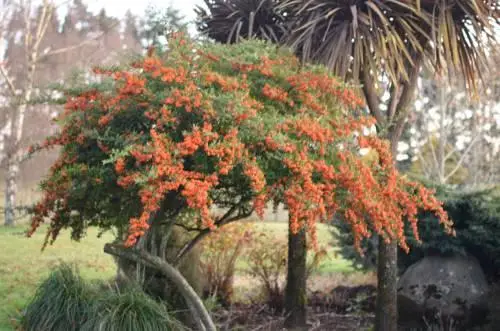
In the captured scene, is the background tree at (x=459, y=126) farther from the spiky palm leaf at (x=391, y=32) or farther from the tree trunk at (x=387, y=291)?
the tree trunk at (x=387, y=291)

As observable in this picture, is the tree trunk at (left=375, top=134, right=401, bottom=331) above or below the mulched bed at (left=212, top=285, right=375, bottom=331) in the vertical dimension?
above

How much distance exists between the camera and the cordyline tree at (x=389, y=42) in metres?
6.93

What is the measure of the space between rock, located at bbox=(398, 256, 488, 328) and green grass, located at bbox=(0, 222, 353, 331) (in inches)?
64.8

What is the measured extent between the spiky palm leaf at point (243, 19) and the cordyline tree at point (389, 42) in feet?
1.44

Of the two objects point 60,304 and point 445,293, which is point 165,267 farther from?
point 445,293

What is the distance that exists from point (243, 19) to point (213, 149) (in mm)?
4804

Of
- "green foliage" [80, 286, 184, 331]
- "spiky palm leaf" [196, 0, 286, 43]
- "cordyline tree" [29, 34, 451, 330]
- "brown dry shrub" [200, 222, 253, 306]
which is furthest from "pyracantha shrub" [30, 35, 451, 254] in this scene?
"brown dry shrub" [200, 222, 253, 306]

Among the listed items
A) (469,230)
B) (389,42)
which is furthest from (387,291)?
(389,42)

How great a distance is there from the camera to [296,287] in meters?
7.89

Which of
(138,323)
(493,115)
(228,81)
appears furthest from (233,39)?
(493,115)

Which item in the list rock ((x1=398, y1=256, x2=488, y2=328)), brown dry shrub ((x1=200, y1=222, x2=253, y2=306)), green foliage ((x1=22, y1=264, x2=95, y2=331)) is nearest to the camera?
green foliage ((x1=22, y1=264, x2=95, y2=331))

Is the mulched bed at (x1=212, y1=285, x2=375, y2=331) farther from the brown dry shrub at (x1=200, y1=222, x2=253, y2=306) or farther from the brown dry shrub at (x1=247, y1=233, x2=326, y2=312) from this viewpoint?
the brown dry shrub at (x1=200, y1=222, x2=253, y2=306)

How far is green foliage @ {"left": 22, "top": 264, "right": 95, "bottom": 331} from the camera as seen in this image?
6305mm

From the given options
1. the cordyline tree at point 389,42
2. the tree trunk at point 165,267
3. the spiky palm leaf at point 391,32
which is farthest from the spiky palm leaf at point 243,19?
the tree trunk at point 165,267
